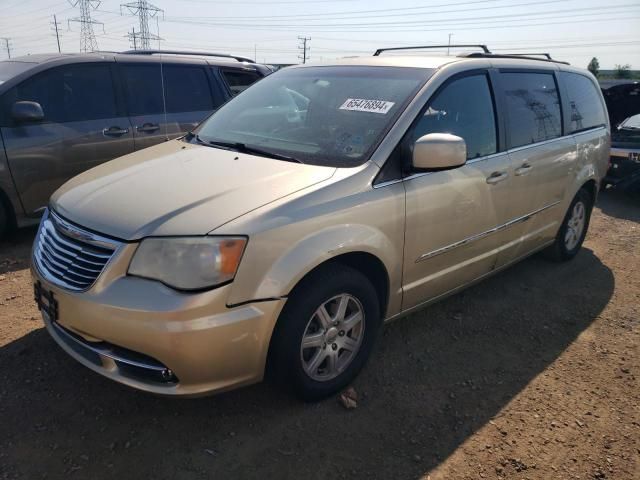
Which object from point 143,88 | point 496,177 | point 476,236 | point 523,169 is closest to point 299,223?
point 476,236

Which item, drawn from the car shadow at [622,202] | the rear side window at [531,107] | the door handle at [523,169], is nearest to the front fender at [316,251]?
the door handle at [523,169]

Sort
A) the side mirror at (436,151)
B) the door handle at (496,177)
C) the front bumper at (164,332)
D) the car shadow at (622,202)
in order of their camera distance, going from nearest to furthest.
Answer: the front bumper at (164,332) < the side mirror at (436,151) < the door handle at (496,177) < the car shadow at (622,202)

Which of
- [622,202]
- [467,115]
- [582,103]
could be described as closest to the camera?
[467,115]

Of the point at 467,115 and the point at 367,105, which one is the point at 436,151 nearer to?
the point at 367,105

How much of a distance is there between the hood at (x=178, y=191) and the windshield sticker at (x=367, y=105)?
54cm

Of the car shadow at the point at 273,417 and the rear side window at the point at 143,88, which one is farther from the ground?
the rear side window at the point at 143,88

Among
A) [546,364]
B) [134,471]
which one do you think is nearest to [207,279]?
[134,471]

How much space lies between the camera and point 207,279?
215 centimetres

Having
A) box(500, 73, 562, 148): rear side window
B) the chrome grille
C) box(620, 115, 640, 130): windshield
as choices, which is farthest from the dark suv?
box(620, 115, 640, 130): windshield

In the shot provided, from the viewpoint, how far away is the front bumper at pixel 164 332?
2121 millimetres

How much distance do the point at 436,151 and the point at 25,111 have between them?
3633 millimetres

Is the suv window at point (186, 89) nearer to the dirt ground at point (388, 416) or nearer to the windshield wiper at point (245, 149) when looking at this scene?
the windshield wiper at point (245, 149)

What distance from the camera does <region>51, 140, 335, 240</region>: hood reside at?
2264 mm

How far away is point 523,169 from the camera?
363 cm
